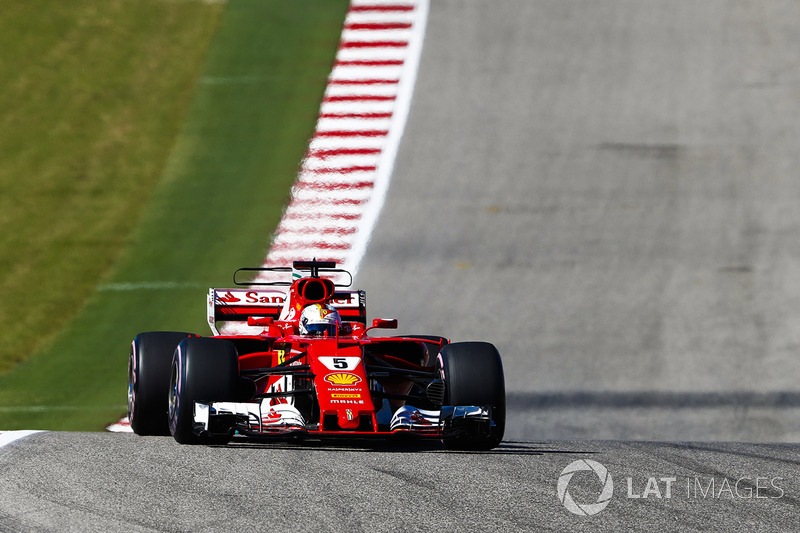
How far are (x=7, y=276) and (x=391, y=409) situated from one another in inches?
305

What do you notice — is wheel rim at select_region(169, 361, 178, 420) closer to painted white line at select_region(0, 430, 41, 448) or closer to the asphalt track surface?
the asphalt track surface

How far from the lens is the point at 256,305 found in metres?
11.1

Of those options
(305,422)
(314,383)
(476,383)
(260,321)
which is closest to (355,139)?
(260,321)

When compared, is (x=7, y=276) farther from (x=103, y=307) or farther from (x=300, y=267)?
(x=300, y=267)

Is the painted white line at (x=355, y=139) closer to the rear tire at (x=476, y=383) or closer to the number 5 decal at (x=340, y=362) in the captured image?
the rear tire at (x=476, y=383)

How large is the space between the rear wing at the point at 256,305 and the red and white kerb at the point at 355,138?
2927mm

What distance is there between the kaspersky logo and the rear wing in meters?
3.39

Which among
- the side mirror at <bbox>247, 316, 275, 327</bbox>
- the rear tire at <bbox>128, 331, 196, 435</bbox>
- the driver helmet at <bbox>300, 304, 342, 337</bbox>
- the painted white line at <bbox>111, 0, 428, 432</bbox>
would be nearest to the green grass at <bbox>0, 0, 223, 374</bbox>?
the painted white line at <bbox>111, 0, 428, 432</bbox>

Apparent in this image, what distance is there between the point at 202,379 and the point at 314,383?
0.79m

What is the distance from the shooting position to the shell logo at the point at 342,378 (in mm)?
8625

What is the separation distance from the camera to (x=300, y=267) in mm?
10844

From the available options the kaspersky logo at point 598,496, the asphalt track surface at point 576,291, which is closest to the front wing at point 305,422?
the asphalt track surface at point 576,291

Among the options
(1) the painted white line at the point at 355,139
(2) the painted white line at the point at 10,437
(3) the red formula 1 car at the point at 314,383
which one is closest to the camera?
(2) the painted white line at the point at 10,437

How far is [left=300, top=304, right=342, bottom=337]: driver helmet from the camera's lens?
9.70m
